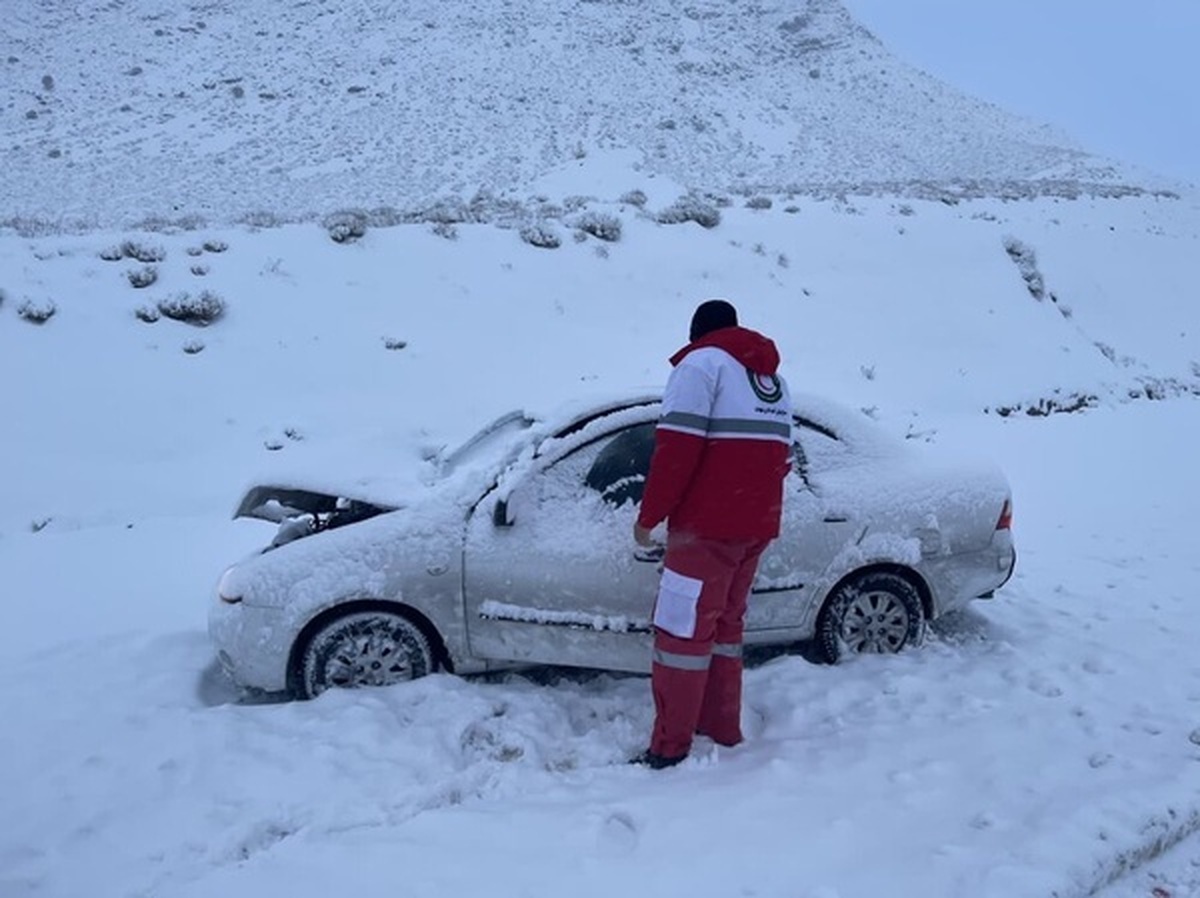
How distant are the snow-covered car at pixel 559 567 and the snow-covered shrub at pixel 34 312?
20.8 feet

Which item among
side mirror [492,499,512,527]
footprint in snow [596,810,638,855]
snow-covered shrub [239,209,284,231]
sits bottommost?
footprint in snow [596,810,638,855]

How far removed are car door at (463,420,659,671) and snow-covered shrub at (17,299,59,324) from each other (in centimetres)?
742

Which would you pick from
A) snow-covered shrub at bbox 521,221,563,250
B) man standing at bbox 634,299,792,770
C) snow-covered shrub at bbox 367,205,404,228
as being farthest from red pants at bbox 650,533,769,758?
snow-covered shrub at bbox 367,205,404,228

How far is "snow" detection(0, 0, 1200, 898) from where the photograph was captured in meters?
3.12

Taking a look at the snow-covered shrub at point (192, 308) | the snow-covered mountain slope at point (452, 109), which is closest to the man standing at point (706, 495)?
the snow-covered shrub at point (192, 308)

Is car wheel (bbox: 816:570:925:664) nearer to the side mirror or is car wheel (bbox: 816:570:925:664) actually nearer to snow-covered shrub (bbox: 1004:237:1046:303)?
the side mirror

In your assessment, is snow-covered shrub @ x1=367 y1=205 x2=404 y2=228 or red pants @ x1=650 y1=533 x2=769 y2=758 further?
snow-covered shrub @ x1=367 y1=205 x2=404 y2=228

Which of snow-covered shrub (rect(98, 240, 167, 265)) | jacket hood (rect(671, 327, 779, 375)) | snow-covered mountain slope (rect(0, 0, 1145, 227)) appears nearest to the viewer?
jacket hood (rect(671, 327, 779, 375))

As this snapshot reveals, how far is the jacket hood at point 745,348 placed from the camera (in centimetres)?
355

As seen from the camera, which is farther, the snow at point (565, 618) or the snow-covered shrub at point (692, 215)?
the snow-covered shrub at point (692, 215)

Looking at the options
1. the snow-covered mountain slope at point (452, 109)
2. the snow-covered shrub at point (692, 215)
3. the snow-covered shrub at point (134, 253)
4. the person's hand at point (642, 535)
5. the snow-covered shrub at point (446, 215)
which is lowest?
the person's hand at point (642, 535)

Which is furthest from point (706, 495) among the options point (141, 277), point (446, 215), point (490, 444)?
point (446, 215)

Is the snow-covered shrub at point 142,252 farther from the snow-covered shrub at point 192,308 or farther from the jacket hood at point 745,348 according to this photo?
the jacket hood at point 745,348

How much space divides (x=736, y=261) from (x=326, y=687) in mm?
10888
